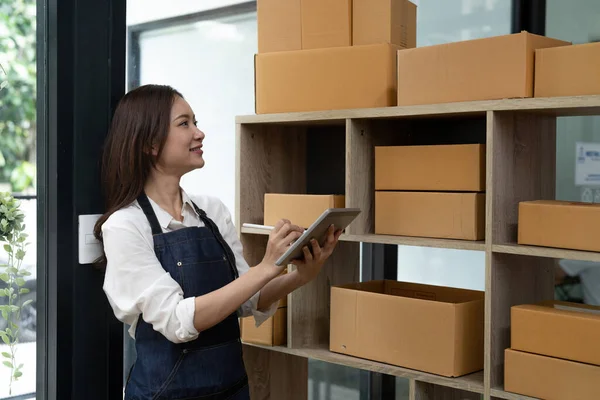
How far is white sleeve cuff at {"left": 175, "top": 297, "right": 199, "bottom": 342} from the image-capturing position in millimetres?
1779

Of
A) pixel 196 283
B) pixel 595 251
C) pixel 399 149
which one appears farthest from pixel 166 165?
pixel 595 251

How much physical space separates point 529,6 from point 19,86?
2.12m

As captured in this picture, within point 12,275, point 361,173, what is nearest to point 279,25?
point 361,173

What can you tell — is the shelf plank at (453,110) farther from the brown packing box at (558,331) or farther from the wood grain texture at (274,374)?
the wood grain texture at (274,374)

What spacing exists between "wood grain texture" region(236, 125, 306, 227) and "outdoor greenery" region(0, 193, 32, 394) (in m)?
0.74

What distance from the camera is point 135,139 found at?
197 centimetres

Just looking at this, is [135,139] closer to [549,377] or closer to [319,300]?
[319,300]

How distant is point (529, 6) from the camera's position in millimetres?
3100

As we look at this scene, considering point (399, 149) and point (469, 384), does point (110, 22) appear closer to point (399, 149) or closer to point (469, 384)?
point (399, 149)

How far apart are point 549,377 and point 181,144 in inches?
45.3

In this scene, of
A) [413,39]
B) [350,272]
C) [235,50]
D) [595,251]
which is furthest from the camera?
[235,50]

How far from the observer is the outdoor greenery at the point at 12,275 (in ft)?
6.56

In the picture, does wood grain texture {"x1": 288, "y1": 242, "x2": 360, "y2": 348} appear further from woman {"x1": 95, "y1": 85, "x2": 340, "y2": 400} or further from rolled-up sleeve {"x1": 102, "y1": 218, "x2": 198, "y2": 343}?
rolled-up sleeve {"x1": 102, "y1": 218, "x2": 198, "y2": 343}

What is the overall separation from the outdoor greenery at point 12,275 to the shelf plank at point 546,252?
4.31ft
